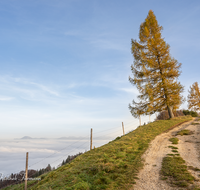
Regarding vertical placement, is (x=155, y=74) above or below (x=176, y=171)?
above

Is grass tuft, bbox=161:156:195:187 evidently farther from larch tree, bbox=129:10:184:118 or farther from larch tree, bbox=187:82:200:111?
larch tree, bbox=187:82:200:111

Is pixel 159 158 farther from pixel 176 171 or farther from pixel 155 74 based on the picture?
pixel 155 74

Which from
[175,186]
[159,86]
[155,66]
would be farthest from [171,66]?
[175,186]

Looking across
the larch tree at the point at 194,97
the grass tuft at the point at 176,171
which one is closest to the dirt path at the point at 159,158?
the grass tuft at the point at 176,171

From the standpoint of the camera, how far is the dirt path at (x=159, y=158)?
689cm

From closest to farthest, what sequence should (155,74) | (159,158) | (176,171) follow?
(176,171) → (159,158) → (155,74)

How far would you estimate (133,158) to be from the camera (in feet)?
36.0

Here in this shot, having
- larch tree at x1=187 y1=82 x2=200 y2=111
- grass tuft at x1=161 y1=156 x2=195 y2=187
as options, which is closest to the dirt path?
grass tuft at x1=161 y1=156 x2=195 y2=187

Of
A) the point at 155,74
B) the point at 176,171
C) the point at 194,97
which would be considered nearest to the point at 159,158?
the point at 176,171

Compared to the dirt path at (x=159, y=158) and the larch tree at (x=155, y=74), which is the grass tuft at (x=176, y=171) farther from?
the larch tree at (x=155, y=74)

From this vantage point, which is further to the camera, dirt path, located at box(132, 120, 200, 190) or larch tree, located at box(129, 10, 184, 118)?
larch tree, located at box(129, 10, 184, 118)

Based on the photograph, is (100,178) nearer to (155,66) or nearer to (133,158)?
(133,158)

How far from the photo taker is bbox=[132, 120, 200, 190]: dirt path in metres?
6.89

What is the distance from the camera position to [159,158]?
10469mm
